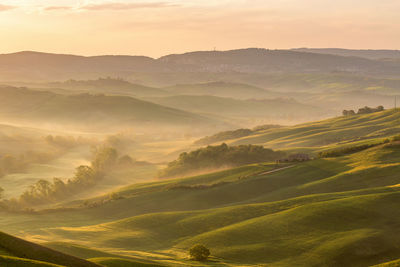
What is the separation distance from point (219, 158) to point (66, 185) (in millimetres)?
51223

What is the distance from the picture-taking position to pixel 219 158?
165 meters

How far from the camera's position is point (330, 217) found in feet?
226

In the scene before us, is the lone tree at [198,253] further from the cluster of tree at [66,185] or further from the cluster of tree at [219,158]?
the cluster of tree at [219,158]

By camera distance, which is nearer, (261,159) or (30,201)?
(30,201)

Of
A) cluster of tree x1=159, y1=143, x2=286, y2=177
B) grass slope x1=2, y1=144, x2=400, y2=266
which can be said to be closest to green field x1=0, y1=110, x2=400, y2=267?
grass slope x1=2, y1=144, x2=400, y2=266

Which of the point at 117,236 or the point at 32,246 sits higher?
the point at 32,246

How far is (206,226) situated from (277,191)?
24203 millimetres

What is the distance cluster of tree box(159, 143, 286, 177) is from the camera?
161 m

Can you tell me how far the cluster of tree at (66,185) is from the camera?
Answer: 133 metres

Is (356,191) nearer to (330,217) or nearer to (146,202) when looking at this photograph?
(330,217)

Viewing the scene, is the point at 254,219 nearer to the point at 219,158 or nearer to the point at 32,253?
the point at 32,253

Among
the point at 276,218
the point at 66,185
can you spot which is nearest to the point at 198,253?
the point at 276,218

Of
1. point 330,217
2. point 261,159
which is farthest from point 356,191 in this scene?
point 261,159

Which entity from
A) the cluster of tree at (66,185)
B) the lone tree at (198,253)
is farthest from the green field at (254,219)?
the cluster of tree at (66,185)
